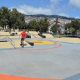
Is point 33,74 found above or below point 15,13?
below

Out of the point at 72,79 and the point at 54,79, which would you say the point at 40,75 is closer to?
the point at 54,79

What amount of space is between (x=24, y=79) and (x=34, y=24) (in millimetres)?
64328

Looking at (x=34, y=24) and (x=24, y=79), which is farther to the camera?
(x=34, y=24)

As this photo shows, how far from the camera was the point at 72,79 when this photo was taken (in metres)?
3.96

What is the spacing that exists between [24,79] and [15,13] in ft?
137

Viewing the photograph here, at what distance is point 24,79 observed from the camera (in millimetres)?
3908

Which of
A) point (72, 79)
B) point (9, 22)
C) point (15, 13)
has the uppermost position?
point (15, 13)

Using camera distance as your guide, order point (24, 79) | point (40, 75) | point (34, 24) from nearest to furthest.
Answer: point (24, 79)
point (40, 75)
point (34, 24)

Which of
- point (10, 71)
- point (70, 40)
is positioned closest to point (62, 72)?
point (10, 71)

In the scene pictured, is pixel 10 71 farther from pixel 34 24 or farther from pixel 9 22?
pixel 34 24

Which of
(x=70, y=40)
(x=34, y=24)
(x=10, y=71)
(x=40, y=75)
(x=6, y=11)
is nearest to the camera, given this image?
(x=40, y=75)

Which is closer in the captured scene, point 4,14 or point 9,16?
point 4,14

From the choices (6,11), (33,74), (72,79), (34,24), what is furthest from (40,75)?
(34,24)

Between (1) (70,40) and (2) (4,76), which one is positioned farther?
(1) (70,40)
